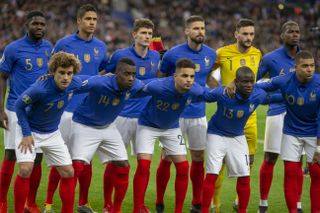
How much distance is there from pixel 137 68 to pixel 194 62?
691 mm

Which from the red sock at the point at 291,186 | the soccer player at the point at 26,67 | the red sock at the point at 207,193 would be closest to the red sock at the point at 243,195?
the red sock at the point at 207,193

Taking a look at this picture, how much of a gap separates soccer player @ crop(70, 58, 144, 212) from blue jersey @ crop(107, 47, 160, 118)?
2.07ft

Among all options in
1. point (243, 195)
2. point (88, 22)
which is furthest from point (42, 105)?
point (243, 195)

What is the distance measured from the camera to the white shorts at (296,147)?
8844mm

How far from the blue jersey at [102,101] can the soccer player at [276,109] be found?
177 centimetres

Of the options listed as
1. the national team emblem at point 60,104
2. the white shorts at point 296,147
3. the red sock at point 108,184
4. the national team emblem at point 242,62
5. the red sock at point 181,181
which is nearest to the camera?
the national team emblem at point 60,104

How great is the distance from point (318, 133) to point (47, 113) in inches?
116

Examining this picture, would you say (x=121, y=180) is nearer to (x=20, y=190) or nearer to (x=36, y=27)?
(x=20, y=190)

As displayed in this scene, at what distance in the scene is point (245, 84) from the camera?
8.54 metres

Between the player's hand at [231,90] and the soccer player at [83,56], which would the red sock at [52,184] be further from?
the player's hand at [231,90]

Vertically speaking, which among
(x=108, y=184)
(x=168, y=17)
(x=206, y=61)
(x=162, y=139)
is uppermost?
(x=168, y=17)

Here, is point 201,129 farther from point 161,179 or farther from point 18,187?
point 18,187

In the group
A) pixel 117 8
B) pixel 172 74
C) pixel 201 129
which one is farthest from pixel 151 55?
pixel 117 8

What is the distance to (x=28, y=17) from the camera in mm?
9188
